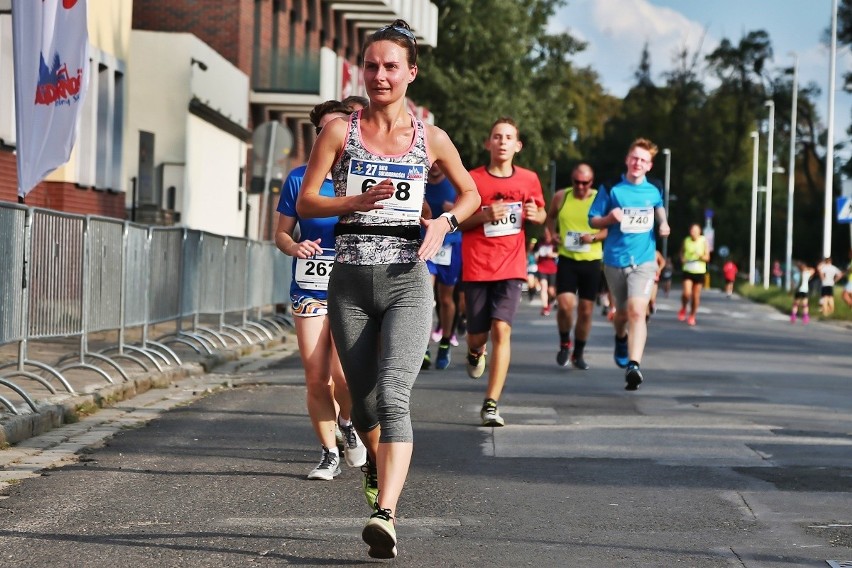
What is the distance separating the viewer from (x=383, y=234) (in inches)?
263

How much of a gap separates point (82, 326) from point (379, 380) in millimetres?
7300

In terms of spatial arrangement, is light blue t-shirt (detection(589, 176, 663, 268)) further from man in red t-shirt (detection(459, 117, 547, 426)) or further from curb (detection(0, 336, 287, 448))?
curb (detection(0, 336, 287, 448))

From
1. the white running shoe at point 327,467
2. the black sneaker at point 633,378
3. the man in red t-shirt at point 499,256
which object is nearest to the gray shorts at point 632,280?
the black sneaker at point 633,378

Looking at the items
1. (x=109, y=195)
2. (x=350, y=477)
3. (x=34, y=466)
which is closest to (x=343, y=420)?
(x=350, y=477)

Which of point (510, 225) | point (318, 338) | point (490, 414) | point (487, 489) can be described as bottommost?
point (487, 489)

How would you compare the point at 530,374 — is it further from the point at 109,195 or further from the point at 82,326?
the point at 109,195

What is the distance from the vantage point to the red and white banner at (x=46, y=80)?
12.7 meters

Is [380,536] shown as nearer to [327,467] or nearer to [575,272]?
[327,467]

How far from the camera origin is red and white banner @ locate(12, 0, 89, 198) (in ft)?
41.7

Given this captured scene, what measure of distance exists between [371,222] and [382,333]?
0.43 m

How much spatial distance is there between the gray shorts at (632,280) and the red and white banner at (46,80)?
176 inches

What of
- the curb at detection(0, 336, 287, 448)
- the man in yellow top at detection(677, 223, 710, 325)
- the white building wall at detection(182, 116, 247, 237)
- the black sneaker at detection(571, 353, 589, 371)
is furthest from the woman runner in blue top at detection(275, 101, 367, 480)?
the white building wall at detection(182, 116, 247, 237)

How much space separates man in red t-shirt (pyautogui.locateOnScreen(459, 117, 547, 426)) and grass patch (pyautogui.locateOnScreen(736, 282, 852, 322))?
28.8m

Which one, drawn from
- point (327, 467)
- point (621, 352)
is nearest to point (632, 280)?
point (621, 352)
